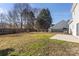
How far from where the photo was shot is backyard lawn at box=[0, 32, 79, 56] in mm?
8680

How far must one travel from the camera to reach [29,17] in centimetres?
902

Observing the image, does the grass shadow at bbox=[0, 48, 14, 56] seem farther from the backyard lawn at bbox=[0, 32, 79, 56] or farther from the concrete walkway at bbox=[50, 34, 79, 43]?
the concrete walkway at bbox=[50, 34, 79, 43]

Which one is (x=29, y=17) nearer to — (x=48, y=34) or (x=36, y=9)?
(x=36, y=9)

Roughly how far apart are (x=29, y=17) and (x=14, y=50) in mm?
1439

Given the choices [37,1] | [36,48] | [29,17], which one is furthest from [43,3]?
[36,48]

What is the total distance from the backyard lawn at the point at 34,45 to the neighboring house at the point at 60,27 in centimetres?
25

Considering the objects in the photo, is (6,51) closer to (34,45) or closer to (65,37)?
(34,45)

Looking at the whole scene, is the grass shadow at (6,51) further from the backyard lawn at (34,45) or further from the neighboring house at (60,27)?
the neighboring house at (60,27)

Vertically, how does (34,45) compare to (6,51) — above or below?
above

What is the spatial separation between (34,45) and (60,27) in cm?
128

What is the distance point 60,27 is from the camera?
9125 millimetres

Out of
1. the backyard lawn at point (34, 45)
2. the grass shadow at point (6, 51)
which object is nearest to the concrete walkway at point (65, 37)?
the backyard lawn at point (34, 45)

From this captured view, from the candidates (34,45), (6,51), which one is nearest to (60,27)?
(34,45)

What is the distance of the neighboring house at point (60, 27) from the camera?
8947 mm
